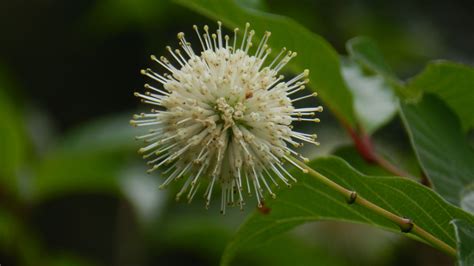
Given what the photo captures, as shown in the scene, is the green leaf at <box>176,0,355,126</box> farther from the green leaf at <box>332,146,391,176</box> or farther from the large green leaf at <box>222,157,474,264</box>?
the large green leaf at <box>222,157,474,264</box>

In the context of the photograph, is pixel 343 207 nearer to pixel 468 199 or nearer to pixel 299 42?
pixel 468 199

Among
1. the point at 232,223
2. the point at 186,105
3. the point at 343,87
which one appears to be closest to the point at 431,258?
the point at 232,223

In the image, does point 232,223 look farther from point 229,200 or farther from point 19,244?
point 229,200

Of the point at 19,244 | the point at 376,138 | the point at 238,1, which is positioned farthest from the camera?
the point at 376,138

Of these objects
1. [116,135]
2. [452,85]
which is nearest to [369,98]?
[452,85]

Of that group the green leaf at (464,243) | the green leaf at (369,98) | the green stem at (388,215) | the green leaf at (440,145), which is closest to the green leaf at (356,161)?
the green leaf at (369,98)

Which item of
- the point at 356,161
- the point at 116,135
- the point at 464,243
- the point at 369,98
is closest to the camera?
the point at 464,243

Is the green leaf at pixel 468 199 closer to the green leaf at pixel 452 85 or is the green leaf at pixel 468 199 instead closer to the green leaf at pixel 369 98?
the green leaf at pixel 452 85
